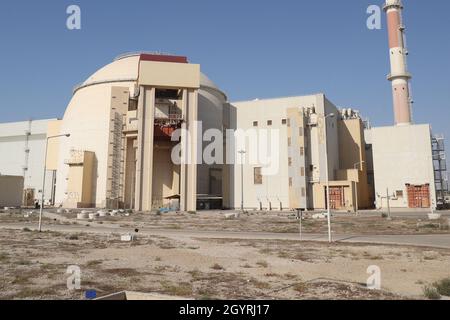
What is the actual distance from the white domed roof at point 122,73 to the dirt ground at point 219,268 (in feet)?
200

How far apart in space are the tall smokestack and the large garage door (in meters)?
13.4

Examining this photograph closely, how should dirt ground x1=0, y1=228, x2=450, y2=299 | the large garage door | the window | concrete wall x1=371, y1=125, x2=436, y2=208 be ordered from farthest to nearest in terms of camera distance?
1. the window
2. concrete wall x1=371, y1=125, x2=436, y2=208
3. the large garage door
4. dirt ground x1=0, y1=228, x2=450, y2=299

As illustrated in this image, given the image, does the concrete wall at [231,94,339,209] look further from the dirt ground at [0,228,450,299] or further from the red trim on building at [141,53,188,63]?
the dirt ground at [0,228,450,299]

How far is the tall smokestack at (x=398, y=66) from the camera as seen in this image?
74.1 meters

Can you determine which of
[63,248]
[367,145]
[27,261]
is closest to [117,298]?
[27,261]

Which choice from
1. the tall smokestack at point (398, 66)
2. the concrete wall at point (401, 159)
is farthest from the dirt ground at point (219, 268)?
the tall smokestack at point (398, 66)

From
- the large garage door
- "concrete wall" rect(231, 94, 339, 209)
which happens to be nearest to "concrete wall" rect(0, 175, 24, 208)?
"concrete wall" rect(231, 94, 339, 209)

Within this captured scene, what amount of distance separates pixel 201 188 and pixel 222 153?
9.02 metres

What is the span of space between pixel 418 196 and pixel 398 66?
1046 inches

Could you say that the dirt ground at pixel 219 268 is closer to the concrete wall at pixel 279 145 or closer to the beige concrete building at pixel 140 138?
the beige concrete building at pixel 140 138

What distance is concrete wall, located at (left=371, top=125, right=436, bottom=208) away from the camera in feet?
225

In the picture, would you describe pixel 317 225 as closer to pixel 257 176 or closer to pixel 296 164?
pixel 296 164

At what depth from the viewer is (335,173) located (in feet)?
260

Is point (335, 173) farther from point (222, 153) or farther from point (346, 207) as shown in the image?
point (222, 153)
